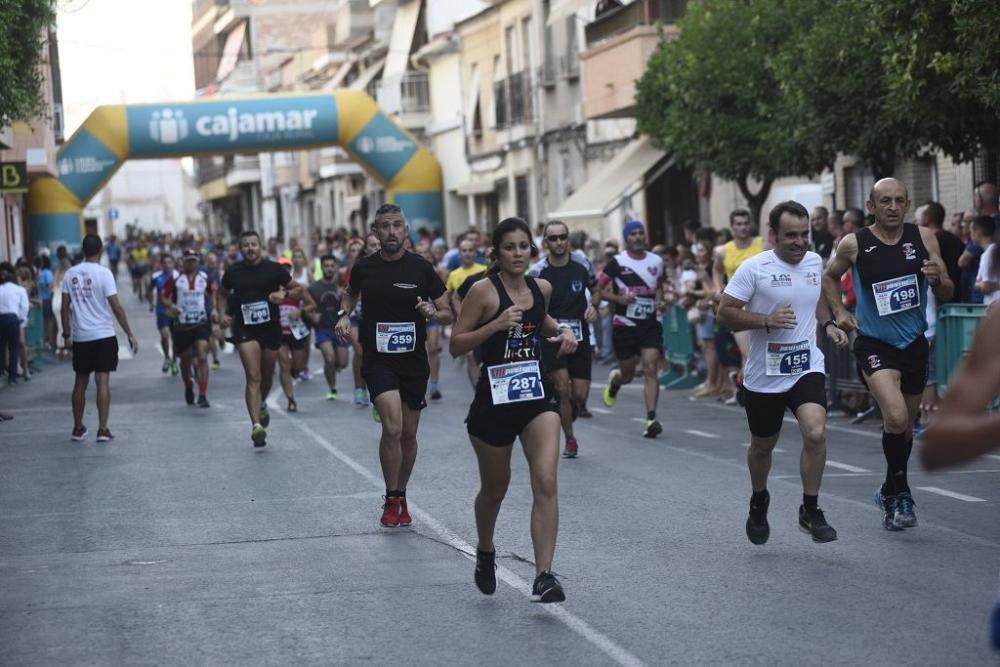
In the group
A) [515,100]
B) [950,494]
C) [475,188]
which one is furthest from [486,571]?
[475,188]

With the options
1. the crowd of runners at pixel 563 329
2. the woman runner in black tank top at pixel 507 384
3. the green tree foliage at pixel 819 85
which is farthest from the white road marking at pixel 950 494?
the green tree foliage at pixel 819 85

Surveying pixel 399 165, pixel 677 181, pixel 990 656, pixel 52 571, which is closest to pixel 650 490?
pixel 52 571

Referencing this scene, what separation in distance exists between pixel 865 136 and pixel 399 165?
833 inches

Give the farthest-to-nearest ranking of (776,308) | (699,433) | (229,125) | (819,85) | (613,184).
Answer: (229,125) → (613,184) → (819,85) → (699,433) → (776,308)

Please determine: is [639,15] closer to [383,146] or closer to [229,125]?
[383,146]

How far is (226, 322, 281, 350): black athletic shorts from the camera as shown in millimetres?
15422

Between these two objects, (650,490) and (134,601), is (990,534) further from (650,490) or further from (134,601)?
(134,601)

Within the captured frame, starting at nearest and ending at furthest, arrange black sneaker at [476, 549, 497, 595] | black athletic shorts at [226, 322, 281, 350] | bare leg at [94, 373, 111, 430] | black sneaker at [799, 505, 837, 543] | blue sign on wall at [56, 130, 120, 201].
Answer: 1. black sneaker at [476, 549, 497, 595]
2. black sneaker at [799, 505, 837, 543]
3. black athletic shorts at [226, 322, 281, 350]
4. bare leg at [94, 373, 111, 430]
5. blue sign on wall at [56, 130, 120, 201]

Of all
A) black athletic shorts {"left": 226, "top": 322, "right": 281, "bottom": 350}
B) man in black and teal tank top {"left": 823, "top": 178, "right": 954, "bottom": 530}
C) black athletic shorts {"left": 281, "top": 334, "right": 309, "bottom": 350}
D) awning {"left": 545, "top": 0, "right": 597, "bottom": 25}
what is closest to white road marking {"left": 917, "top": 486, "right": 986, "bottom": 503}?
man in black and teal tank top {"left": 823, "top": 178, "right": 954, "bottom": 530}

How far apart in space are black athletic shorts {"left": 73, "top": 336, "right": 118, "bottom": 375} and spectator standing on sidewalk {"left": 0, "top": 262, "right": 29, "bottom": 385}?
341 inches

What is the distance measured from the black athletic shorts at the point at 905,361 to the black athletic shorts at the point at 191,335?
40.3 ft

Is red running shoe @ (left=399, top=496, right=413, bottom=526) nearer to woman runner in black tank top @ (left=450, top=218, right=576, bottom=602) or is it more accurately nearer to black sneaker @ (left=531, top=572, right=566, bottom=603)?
woman runner in black tank top @ (left=450, top=218, right=576, bottom=602)

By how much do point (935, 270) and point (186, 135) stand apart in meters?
30.6

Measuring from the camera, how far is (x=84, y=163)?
38.3m
